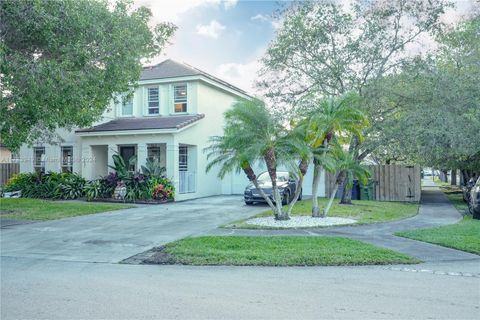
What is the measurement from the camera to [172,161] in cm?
2058

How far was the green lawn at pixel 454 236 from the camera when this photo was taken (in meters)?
8.84

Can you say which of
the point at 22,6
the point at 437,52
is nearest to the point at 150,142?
the point at 22,6

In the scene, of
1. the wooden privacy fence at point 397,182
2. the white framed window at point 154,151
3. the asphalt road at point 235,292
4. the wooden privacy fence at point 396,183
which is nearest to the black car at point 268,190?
the wooden privacy fence at point 396,183

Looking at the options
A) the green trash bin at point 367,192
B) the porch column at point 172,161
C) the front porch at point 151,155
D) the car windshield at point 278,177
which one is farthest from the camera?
the green trash bin at point 367,192

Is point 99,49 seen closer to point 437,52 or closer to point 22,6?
point 22,6

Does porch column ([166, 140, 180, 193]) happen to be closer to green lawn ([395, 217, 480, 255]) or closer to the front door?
the front door

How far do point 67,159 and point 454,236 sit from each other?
20023mm

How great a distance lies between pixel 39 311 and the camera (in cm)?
505

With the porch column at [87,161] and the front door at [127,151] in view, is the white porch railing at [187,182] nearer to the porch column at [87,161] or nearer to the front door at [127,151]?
the front door at [127,151]

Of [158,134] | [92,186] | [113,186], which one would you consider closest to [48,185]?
[92,186]

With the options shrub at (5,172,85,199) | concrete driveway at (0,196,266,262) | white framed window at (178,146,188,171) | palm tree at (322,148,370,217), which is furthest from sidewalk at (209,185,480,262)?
shrub at (5,172,85,199)

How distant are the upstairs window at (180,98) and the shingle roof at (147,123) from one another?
656 mm

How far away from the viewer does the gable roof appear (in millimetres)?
22625

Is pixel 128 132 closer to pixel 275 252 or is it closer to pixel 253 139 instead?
pixel 253 139
